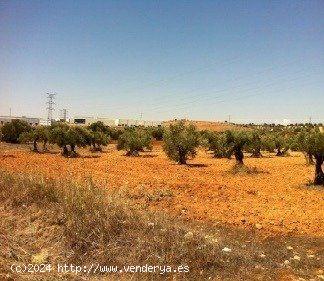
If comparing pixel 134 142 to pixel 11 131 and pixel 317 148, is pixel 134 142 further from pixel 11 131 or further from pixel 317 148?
pixel 317 148

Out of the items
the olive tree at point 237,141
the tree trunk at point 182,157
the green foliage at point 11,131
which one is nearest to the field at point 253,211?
the olive tree at point 237,141

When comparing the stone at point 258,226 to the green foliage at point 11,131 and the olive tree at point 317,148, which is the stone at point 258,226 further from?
the green foliage at point 11,131

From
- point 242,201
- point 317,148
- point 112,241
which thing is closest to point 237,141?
point 317,148

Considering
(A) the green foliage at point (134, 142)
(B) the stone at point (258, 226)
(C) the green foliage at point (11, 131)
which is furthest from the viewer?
(C) the green foliage at point (11, 131)

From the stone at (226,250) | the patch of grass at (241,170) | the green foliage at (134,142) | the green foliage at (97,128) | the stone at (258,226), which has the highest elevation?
the green foliage at (97,128)

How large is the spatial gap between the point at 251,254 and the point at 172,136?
948 inches

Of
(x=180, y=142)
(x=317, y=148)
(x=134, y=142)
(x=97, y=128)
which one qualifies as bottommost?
(x=134, y=142)

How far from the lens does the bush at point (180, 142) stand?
32.8 metres

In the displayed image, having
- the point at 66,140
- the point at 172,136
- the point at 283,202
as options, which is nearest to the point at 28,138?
the point at 66,140

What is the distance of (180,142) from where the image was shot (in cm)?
3291

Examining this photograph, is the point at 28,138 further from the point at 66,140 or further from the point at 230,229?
the point at 230,229

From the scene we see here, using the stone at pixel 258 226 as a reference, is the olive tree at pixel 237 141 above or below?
above

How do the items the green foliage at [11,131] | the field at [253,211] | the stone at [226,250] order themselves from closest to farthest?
the stone at [226,250]
the field at [253,211]
the green foliage at [11,131]

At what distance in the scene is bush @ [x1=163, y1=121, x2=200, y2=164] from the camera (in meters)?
32.8
